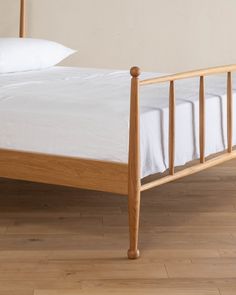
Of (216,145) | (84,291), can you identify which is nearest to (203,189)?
(216,145)

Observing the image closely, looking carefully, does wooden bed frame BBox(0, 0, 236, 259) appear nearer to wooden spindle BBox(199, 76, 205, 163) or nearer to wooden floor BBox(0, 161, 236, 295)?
wooden spindle BBox(199, 76, 205, 163)

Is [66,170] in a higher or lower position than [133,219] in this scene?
higher

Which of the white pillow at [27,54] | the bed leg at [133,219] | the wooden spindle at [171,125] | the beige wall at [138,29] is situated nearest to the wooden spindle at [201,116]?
the wooden spindle at [171,125]

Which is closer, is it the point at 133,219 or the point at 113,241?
the point at 133,219

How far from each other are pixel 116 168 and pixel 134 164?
8 centimetres

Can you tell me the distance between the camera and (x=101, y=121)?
264 cm

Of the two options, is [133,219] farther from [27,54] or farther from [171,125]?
[27,54]

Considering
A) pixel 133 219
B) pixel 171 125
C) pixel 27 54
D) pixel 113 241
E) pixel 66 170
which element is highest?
pixel 27 54

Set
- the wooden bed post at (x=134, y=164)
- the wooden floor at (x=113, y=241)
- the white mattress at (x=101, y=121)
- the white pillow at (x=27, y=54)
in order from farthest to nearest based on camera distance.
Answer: the white pillow at (x=27, y=54) → the white mattress at (x=101, y=121) → the wooden bed post at (x=134, y=164) → the wooden floor at (x=113, y=241)

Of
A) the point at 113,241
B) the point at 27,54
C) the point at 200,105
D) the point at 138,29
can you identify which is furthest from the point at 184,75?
the point at 138,29

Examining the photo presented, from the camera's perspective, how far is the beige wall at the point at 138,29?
4.67 m

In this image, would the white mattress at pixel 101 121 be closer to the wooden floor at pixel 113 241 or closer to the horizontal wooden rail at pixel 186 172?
the horizontal wooden rail at pixel 186 172

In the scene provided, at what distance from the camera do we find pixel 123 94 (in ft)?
9.98

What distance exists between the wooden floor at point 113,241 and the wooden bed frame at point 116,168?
163mm
